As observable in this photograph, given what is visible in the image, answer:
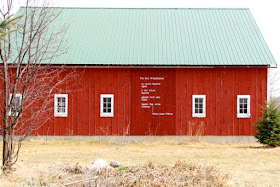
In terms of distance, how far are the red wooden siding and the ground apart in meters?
0.90

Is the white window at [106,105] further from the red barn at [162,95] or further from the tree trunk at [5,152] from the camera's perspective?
the tree trunk at [5,152]

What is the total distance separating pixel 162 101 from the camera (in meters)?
19.3

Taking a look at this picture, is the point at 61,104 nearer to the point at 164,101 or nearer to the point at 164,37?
the point at 164,101

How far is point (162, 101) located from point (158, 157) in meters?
5.14

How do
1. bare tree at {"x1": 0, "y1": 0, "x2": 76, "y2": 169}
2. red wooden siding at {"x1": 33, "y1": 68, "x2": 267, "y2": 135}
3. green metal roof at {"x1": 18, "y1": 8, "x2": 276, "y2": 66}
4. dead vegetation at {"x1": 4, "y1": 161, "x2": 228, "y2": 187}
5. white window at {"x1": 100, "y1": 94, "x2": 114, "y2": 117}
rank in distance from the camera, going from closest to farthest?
dead vegetation at {"x1": 4, "y1": 161, "x2": 228, "y2": 187} → bare tree at {"x1": 0, "y1": 0, "x2": 76, "y2": 169} → red wooden siding at {"x1": 33, "y1": 68, "x2": 267, "y2": 135} → white window at {"x1": 100, "y1": 94, "x2": 114, "y2": 117} → green metal roof at {"x1": 18, "y1": 8, "x2": 276, "y2": 66}

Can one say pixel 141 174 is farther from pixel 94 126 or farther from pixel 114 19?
pixel 114 19

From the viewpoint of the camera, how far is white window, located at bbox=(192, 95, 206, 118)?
19180 millimetres

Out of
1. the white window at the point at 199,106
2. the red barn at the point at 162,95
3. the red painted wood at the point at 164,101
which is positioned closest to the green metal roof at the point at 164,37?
the red barn at the point at 162,95

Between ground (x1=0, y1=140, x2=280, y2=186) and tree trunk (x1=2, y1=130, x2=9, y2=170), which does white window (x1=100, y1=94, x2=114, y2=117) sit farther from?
tree trunk (x1=2, y1=130, x2=9, y2=170)

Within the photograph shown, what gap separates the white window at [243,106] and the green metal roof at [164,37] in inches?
60.2

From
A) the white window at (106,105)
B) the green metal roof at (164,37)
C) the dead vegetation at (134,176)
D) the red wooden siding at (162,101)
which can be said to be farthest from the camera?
the green metal roof at (164,37)

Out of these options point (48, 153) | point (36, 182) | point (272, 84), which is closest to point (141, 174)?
point (36, 182)

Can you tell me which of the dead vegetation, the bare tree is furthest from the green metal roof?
the dead vegetation

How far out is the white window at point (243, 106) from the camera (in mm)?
19219
